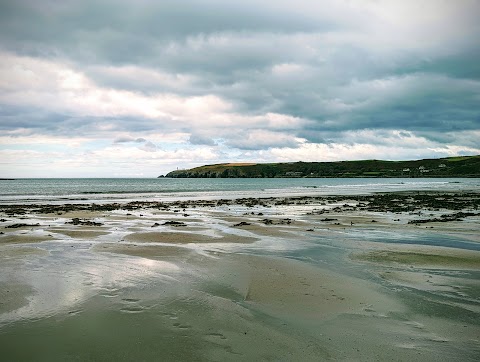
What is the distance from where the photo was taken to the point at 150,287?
8500 millimetres

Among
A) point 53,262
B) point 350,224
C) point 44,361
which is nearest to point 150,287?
point 44,361

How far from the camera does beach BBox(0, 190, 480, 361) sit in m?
5.46

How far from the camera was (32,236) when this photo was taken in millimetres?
16578

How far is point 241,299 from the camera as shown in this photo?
769 cm

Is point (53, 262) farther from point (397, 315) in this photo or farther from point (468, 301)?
point (468, 301)

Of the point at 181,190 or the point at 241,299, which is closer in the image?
the point at 241,299

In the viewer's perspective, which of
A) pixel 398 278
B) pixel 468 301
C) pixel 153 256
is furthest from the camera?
pixel 153 256

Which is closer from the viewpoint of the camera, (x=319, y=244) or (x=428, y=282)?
(x=428, y=282)

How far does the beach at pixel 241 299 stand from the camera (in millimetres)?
5465

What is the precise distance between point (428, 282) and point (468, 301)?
1.47 meters

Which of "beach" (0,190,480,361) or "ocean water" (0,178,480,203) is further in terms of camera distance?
"ocean water" (0,178,480,203)

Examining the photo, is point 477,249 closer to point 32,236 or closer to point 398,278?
point 398,278

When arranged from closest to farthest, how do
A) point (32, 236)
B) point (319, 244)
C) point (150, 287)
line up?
point (150, 287)
point (319, 244)
point (32, 236)

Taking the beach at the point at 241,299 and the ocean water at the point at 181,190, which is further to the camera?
the ocean water at the point at 181,190
